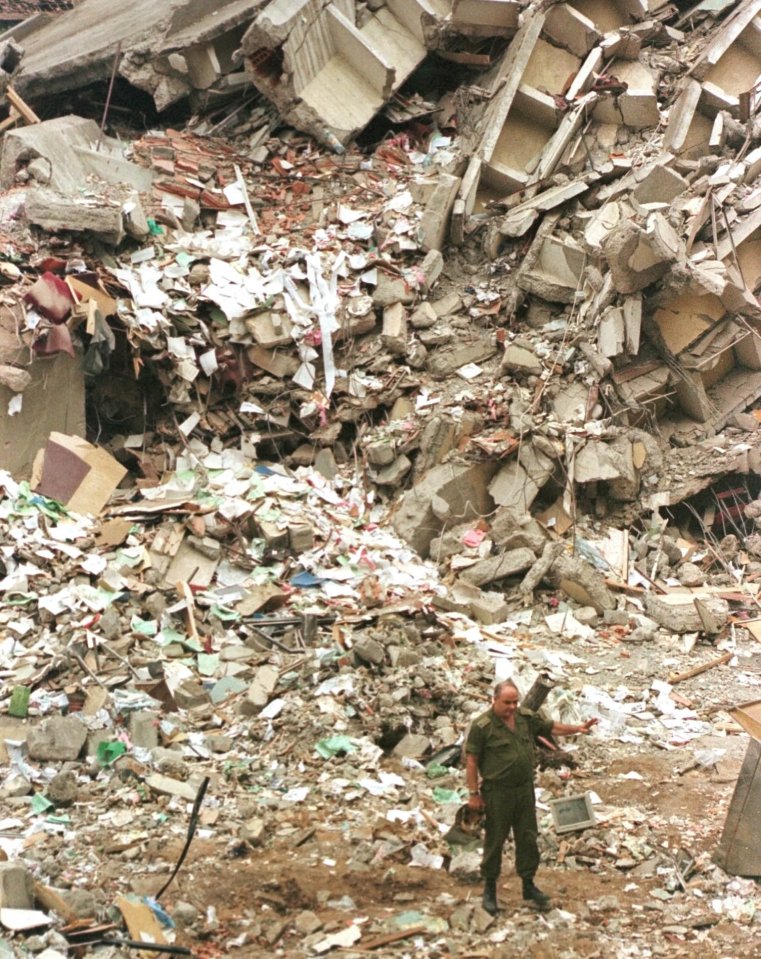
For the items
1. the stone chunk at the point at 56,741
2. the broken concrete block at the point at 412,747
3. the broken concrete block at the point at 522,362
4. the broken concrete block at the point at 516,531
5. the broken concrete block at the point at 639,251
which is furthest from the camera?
the broken concrete block at the point at 522,362

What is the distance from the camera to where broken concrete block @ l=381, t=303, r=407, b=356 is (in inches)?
386

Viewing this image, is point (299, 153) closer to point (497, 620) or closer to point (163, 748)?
point (497, 620)

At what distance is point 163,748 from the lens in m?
6.47

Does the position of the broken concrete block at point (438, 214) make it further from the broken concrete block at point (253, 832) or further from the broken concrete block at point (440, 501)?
the broken concrete block at point (253, 832)

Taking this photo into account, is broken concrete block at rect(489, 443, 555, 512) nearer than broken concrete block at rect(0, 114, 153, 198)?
Yes

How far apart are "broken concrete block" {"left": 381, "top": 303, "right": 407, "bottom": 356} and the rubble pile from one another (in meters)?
0.05

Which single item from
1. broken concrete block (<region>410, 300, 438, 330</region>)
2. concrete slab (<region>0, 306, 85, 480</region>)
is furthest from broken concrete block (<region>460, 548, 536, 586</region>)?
concrete slab (<region>0, 306, 85, 480</region>)

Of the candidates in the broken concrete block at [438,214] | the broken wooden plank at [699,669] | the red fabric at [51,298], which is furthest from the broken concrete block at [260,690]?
the broken concrete block at [438,214]

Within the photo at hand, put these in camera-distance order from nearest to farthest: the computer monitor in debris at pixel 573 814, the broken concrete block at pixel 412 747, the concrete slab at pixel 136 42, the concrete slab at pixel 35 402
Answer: the computer monitor in debris at pixel 573 814 < the broken concrete block at pixel 412 747 < the concrete slab at pixel 35 402 < the concrete slab at pixel 136 42

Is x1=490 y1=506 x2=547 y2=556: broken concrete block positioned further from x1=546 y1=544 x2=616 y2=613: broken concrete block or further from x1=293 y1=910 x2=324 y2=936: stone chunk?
x1=293 y1=910 x2=324 y2=936: stone chunk

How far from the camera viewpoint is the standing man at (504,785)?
4969 mm

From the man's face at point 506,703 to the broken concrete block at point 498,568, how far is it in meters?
3.47

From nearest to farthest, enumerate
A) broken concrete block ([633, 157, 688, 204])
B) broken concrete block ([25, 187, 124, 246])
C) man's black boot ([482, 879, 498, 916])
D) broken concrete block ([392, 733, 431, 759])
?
man's black boot ([482, 879, 498, 916]), broken concrete block ([392, 733, 431, 759]), broken concrete block ([25, 187, 124, 246]), broken concrete block ([633, 157, 688, 204])

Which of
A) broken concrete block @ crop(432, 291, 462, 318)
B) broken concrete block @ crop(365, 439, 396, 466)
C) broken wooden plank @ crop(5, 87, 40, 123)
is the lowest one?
broken concrete block @ crop(365, 439, 396, 466)
